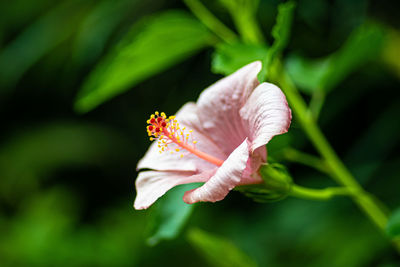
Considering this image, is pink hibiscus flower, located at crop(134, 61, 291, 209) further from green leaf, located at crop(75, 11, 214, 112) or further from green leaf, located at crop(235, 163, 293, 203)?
green leaf, located at crop(75, 11, 214, 112)

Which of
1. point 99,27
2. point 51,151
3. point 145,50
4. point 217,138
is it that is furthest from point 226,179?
point 51,151

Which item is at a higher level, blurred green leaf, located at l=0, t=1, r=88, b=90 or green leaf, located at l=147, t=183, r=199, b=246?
blurred green leaf, located at l=0, t=1, r=88, b=90

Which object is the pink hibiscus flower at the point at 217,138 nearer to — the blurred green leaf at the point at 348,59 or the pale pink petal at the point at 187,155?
the pale pink petal at the point at 187,155

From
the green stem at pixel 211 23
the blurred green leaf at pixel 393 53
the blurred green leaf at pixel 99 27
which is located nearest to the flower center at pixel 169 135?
the green stem at pixel 211 23

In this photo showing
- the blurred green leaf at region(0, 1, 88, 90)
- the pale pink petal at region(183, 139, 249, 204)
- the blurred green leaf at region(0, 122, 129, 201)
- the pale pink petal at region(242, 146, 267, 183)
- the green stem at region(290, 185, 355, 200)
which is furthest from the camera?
the blurred green leaf at region(0, 122, 129, 201)

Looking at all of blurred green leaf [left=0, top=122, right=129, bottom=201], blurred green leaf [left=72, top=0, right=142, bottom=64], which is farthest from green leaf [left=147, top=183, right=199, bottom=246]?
blurred green leaf [left=0, top=122, right=129, bottom=201]

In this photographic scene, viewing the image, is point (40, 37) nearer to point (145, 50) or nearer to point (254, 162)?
point (145, 50)

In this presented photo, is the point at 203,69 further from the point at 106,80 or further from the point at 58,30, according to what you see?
the point at 106,80

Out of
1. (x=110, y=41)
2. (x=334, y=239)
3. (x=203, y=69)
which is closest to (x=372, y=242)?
(x=334, y=239)
